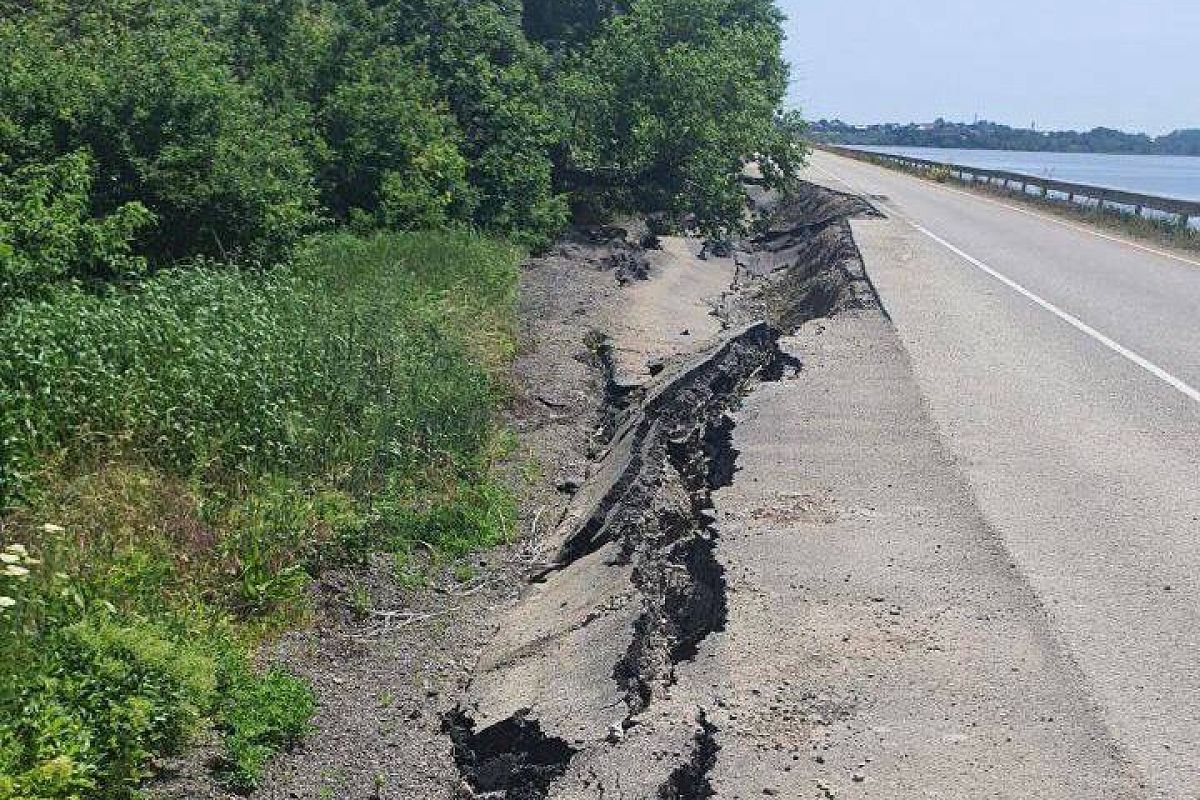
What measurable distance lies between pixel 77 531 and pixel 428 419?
3.25 metres

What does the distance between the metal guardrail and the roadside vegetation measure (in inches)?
372

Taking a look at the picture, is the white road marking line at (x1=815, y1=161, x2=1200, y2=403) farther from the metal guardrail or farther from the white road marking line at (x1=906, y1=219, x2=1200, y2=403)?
the metal guardrail

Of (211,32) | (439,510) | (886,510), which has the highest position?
(211,32)

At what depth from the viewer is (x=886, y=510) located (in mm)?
7137

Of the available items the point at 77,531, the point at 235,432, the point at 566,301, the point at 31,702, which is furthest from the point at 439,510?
the point at 566,301

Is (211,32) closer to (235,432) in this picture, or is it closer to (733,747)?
(235,432)

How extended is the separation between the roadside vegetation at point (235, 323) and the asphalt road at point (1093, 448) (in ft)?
11.6

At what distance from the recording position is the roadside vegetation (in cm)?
580

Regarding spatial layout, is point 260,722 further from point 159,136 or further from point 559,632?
A: point 159,136

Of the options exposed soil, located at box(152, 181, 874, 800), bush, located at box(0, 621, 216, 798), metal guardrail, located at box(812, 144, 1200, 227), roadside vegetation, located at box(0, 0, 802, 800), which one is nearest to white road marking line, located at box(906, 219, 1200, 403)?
exposed soil, located at box(152, 181, 874, 800)

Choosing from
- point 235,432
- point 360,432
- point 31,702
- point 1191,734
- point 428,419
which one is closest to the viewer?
point 1191,734

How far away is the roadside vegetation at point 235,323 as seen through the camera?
5.80 m

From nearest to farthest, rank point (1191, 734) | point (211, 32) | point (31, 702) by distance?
point (1191, 734) → point (31, 702) → point (211, 32)

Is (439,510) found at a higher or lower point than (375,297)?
lower
